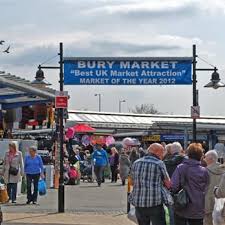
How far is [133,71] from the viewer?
67.1ft

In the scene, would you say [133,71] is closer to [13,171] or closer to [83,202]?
[83,202]

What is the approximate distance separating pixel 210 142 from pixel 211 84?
35.1 meters

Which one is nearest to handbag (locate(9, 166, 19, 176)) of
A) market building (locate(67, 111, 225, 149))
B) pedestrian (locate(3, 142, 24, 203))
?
pedestrian (locate(3, 142, 24, 203))

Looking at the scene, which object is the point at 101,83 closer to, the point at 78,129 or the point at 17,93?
the point at 17,93

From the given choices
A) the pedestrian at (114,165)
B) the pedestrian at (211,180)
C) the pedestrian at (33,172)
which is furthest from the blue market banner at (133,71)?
the pedestrian at (114,165)

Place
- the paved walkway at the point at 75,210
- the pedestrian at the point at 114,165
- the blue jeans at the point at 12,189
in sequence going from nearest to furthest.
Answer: the paved walkway at the point at 75,210 → the blue jeans at the point at 12,189 → the pedestrian at the point at 114,165

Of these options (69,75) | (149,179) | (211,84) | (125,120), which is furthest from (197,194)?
(125,120)

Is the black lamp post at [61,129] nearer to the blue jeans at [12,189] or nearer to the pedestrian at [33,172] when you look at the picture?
the pedestrian at [33,172]

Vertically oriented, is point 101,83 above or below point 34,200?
above

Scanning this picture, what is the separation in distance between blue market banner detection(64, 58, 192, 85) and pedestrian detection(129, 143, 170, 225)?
9808 mm

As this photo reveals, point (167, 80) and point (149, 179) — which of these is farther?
point (167, 80)

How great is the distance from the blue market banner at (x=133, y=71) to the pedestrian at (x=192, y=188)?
32.0 ft

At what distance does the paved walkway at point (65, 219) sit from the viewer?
15.8 metres

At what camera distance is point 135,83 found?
68.1 ft
